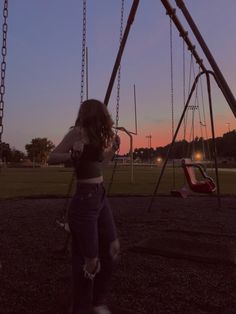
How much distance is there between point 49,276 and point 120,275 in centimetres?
76

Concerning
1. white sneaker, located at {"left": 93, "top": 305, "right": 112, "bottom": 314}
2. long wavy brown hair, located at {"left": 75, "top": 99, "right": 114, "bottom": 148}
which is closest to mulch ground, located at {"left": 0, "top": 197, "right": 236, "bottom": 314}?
white sneaker, located at {"left": 93, "top": 305, "right": 112, "bottom": 314}

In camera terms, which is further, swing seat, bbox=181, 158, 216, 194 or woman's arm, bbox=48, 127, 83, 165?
swing seat, bbox=181, 158, 216, 194

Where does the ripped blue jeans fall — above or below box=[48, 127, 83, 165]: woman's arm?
below

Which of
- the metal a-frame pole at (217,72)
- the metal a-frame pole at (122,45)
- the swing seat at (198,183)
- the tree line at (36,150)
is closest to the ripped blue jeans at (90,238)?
the metal a-frame pole at (122,45)

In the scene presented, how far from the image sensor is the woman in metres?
2.97

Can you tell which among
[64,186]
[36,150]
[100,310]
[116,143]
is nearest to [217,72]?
[116,143]

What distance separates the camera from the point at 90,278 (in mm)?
3029

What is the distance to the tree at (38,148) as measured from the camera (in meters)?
121

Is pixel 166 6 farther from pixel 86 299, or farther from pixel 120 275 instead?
pixel 86 299

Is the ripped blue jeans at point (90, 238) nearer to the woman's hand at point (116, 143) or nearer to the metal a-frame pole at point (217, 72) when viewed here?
the woman's hand at point (116, 143)

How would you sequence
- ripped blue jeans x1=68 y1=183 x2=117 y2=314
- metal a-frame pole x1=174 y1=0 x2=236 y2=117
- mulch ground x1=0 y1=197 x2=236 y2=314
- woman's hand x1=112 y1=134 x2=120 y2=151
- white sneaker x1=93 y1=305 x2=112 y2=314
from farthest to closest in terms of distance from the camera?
1. metal a-frame pole x1=174 y1=0 x2=236 y2=117
2. mulch ground x1=0 y1=197 x2=236 y2=314
3. woman's hand x1=112 y1=134 x2=120 y2=151
4. white sneaker x1=93 y1=305 x2=112 y2=314
5. ripped blue jeans x1=68 y1=183 x2=117 y2=314

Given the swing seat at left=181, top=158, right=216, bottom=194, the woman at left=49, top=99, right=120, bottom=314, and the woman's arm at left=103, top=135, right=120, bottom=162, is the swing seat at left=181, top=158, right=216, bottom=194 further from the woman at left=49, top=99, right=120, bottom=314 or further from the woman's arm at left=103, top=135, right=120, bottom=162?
the woman at left=49, top=99, right=120, bottom=314

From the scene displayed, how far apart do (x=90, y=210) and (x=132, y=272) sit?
1.91 meters

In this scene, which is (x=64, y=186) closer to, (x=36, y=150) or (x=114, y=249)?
(x=114, y=249)
